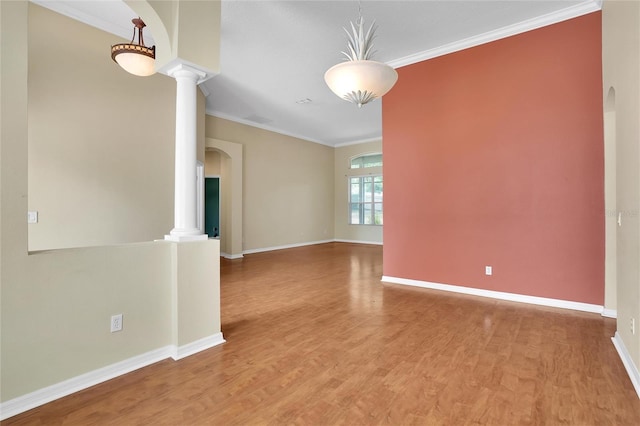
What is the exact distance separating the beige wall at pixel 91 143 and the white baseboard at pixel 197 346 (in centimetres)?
241

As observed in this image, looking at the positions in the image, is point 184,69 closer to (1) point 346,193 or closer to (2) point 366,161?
(2) point 366,161

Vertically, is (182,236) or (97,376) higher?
(182,236)

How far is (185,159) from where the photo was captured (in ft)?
8.62

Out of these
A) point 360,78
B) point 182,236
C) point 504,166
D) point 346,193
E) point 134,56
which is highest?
point 134,56

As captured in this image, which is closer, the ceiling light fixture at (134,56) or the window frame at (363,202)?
the ceiling light fixture at (134,56)

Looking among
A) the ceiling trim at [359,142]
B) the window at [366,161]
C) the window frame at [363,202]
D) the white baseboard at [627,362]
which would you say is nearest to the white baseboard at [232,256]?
the window frame at [363,202]

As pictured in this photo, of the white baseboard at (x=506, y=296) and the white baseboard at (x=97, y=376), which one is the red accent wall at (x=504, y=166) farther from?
the white baseboard at (x=97, y=376)

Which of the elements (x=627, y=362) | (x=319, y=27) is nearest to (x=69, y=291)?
(x=319, y=27)

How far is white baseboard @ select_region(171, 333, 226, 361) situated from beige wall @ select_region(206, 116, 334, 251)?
538 cm

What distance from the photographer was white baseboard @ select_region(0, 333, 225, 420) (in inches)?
71.4

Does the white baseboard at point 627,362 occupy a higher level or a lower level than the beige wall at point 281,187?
lower

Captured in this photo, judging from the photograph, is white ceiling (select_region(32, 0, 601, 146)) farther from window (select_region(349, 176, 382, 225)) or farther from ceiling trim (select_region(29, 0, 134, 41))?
window (select_region(349, 176, 382, 225))

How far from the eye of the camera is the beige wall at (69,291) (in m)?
1.78

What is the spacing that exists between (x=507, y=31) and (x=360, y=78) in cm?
281
